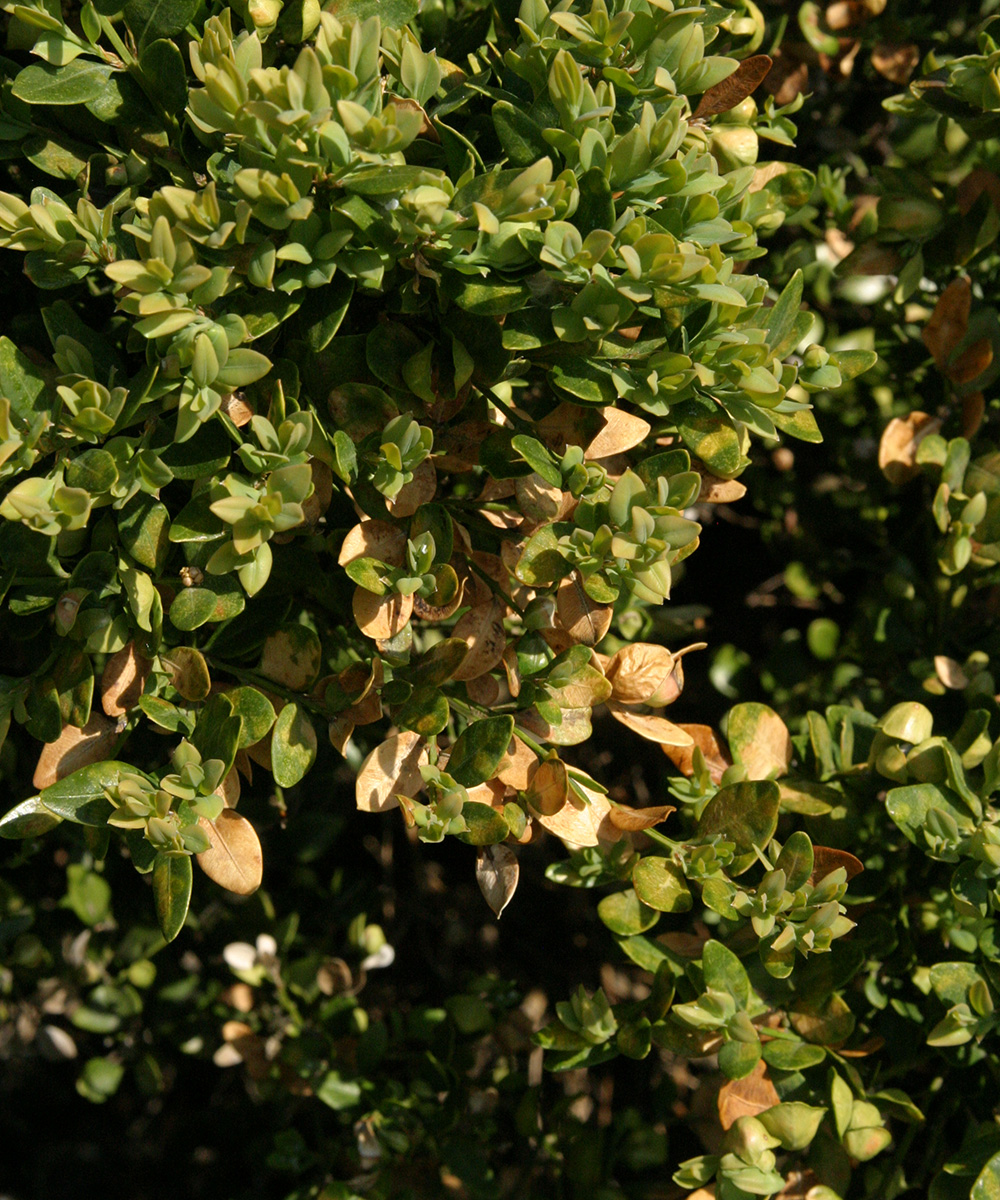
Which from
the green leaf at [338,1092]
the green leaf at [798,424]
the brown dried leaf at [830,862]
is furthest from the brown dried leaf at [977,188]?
the green leaf at [338,1092]

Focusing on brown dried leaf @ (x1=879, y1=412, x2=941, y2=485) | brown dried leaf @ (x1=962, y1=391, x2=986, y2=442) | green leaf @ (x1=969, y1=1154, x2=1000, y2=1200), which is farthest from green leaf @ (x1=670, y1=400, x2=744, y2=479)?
green leaf @ (x1=969, y1=1154, x2=1000, y2=1200)

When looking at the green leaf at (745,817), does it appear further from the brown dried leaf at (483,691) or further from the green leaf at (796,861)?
the brown dried leaf at (483,691)

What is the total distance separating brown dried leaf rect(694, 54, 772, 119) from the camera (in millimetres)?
1218

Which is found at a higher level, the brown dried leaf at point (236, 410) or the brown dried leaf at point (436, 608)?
the brown dried leaf at point (236, 410)

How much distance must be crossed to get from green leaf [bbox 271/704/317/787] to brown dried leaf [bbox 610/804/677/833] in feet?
1.11

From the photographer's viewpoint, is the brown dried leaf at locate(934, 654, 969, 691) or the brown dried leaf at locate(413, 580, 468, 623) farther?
the brown dried leaf at locate(934, 654, 969, 691)

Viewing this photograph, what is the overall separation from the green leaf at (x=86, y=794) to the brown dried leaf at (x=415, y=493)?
35cm

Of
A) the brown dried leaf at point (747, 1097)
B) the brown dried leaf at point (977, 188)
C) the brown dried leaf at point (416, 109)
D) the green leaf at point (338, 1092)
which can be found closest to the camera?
the brown dried leaf at point (416, 109)

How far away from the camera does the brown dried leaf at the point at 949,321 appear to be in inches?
58.8

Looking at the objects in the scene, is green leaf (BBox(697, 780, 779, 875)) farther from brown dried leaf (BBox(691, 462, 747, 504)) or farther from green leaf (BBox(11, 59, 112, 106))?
green leaf (BBox(11, 59, 112, 106))

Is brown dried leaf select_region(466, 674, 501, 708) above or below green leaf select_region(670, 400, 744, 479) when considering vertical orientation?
below

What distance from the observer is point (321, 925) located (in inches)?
75.5

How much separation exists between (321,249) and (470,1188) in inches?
51.4

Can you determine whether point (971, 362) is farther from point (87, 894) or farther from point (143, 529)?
point (87, 894)
